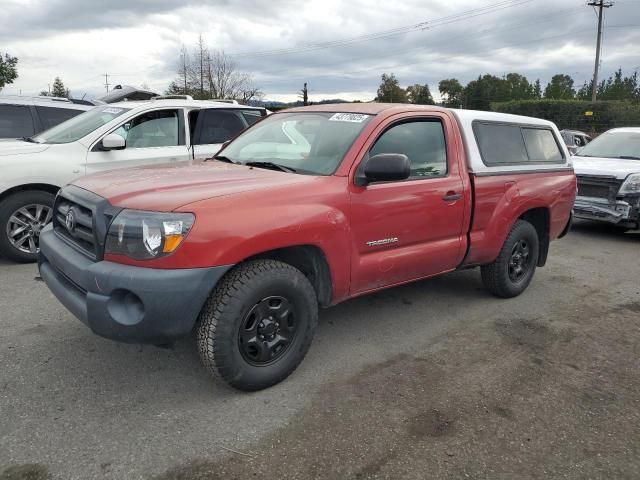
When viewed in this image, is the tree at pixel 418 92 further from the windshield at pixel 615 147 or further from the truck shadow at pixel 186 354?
the truck shadow at pixel 186 354

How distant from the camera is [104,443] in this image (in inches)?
100

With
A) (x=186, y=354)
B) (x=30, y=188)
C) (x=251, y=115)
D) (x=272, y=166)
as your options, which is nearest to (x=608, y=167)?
(x=251, y=115)

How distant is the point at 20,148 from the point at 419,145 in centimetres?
429

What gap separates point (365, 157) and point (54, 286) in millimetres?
2118

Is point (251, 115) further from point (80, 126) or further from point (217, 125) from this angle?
point (80, 126)

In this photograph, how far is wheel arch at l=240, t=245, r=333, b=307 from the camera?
125 inches

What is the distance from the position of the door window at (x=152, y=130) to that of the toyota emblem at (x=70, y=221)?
3.05 m

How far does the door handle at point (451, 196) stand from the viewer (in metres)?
3.92

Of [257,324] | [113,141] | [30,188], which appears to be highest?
[113,141]

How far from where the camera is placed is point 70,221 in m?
3.15

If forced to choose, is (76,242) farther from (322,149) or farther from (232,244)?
(322,149)

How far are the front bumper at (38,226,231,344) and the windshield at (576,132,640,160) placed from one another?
8435mm

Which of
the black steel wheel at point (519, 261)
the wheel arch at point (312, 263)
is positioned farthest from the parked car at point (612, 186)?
the wheel arch at point (312, 263)

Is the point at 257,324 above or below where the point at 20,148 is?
below
